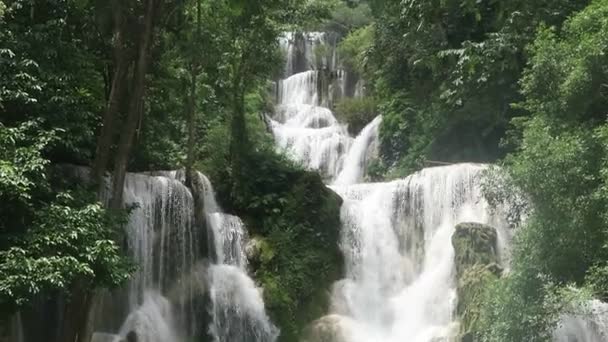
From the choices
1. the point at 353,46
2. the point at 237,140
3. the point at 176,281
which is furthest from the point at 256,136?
the point at 353,46

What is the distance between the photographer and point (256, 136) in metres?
20.1

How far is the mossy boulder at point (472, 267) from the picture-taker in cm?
1359

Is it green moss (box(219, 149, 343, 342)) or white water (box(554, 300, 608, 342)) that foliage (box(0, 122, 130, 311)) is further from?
white water (box(554, 300, 608, 342))

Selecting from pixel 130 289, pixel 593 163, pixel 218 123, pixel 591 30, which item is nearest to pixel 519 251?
pixel 593 163

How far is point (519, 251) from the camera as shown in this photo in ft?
37.5

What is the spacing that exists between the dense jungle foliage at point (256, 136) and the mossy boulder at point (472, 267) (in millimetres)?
624

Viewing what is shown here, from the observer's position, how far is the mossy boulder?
44.6ft

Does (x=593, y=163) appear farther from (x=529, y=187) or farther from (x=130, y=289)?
(x=130, y=289)

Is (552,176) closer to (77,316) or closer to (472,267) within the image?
A: (472,267)

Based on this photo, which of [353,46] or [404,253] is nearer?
[404,253]

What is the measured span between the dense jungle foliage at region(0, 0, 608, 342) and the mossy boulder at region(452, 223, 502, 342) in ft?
2.05

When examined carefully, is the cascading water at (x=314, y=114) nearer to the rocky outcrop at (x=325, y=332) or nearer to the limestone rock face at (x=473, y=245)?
the rocky outcrop at (x=325, y=332)

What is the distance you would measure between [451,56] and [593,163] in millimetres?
8646

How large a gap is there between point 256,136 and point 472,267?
25.9 ft
